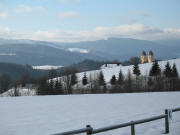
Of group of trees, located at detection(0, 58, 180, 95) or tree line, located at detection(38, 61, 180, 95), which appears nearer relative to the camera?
tree line, located at detection(38, 61, 180, 95)

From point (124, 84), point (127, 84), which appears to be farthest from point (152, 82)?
point (124, 84)

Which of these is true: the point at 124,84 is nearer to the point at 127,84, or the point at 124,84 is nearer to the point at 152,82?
the point at 127,84

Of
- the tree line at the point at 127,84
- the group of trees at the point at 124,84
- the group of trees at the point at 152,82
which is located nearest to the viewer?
the group of trees at the point at 152,82

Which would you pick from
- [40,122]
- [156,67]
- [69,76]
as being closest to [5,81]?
[69,76]

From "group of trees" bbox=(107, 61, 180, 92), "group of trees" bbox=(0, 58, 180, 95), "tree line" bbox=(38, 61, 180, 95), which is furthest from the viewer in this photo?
"group of trees" bbox=(0, 58, 180, 95)

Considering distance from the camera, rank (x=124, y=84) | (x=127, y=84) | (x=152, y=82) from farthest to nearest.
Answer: (x=124, y=84) → (x=152, y=82) → (x=127, y=84)

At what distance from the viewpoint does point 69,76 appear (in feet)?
360

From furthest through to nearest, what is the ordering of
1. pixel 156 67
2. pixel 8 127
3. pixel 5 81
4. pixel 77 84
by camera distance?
pixel 5 81
pixel 77 84
pixel 156 67
pixel 8 127

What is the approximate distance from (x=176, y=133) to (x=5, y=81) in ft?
467

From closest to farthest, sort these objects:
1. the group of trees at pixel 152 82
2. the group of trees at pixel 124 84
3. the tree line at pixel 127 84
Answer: the group of trees at pixel 152 82 < the tree line at pixel 127 84 < the group of trees at pixel 124 84

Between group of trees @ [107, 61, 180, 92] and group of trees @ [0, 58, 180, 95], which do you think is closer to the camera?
group of trees @ [107, 61, 180, 92]

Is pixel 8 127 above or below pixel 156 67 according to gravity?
below

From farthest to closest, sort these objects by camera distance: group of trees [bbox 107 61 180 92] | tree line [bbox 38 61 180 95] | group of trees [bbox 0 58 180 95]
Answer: group of trees [bbox 0 58 180 95]
tree line [bbox 38 61 180 95]
group of trees [bbox 107 61 180 92]

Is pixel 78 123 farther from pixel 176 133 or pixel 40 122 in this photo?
pixel 176 133
